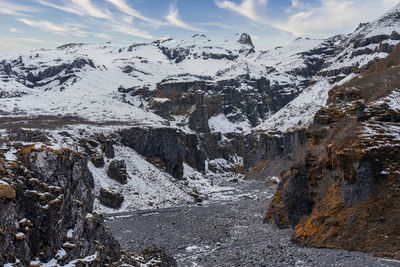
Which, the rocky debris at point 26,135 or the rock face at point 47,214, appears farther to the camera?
the rocky debris at point 26,135

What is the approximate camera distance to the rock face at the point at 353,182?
81.5 feet

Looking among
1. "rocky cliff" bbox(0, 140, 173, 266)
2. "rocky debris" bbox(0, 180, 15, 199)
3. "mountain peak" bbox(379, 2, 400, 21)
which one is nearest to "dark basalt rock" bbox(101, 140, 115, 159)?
"rocky cliff" bbox(0, 140, 173, 266)

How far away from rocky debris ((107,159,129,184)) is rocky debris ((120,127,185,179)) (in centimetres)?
1523

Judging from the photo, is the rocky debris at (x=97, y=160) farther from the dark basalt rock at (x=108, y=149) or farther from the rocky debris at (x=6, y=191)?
the rocky debris at (x=6, y=191)

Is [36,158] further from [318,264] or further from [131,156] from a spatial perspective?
[131,156]

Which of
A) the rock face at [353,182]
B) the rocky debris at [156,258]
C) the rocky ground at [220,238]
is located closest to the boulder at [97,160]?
the rocky ground at [220,238]

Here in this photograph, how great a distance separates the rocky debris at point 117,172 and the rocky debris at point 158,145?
1523 cm

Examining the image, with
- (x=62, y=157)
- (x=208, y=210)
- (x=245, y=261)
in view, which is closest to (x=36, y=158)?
(x=62, y=157)

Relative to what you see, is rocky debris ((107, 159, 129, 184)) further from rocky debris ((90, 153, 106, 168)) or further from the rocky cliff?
the rocky cliff

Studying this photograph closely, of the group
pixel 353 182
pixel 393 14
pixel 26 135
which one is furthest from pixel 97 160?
pixel 393 14

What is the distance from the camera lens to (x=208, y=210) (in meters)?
58.8

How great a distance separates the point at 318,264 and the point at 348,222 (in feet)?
14.3

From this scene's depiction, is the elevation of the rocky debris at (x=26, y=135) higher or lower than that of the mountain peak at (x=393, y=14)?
lower

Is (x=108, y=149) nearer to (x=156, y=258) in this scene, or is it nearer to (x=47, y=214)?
(x=156, y=258)
